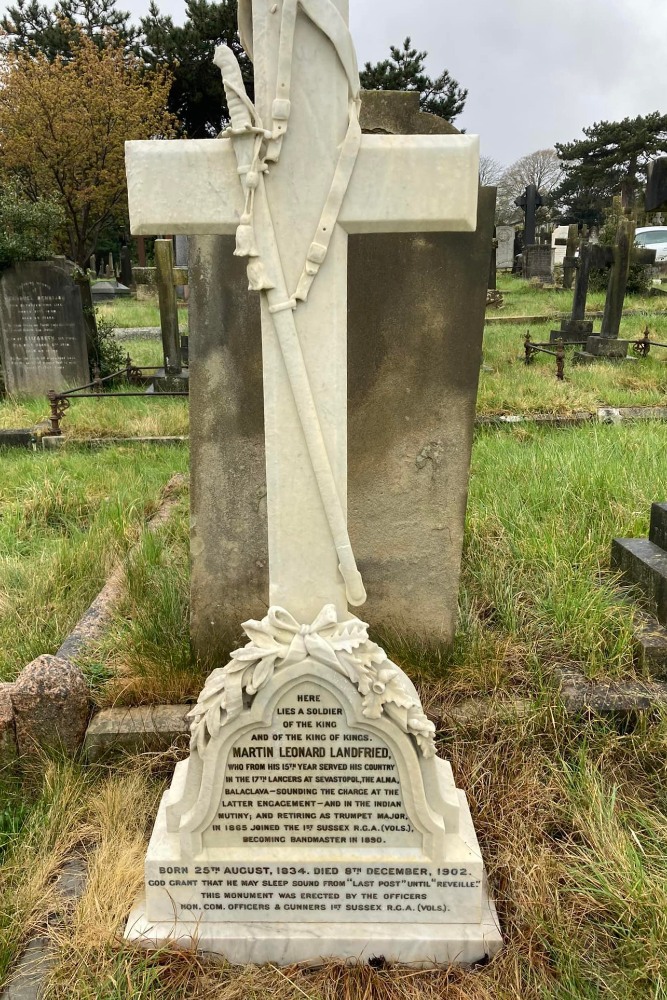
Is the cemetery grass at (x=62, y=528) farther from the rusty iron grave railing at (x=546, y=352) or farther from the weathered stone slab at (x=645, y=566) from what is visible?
the rusty iron grave railing at (x=546, y=352)

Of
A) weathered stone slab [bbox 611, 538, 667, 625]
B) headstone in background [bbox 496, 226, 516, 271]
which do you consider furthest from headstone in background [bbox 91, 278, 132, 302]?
weathered stone slab [bbox 611, 538, 667, 625]

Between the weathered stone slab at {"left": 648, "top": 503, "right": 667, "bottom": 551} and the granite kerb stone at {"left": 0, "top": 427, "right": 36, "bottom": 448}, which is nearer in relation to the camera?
the weathered stone slab at {"left": 648, "top": 503, "right": 667, "bottom": 551}

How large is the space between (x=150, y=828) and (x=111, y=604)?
1197 millimetres

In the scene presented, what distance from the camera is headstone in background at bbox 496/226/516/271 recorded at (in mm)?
28719

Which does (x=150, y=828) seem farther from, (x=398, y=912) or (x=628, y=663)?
(x=628, y=663)

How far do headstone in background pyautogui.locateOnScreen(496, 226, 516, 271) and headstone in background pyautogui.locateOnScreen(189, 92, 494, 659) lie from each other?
27813 millimetres

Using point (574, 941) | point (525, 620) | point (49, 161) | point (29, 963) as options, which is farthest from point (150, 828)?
point (49, 161)

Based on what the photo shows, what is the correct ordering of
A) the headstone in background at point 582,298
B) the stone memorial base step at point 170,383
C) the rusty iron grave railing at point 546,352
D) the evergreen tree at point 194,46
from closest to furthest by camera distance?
the rusty iron grave railing at point 546,352
the stone memorial base step at point 170,383
the headstone in background at point 582,298
the evergreen tree at point 194,46

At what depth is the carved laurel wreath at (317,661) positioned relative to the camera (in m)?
1.92

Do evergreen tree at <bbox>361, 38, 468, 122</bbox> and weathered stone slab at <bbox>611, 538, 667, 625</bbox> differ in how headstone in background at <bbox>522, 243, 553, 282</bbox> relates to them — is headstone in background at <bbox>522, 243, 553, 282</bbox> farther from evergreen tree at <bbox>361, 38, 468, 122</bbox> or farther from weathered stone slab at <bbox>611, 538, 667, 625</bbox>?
weathered stone slab at <bbox>611, 538, 667, 625</bbox>

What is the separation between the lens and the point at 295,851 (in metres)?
2.07

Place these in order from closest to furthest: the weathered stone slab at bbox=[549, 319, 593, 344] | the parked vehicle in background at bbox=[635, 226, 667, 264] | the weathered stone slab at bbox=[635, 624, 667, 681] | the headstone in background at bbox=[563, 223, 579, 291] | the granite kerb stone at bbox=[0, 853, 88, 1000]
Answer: the granite kerb stone at bbox=[0, 853, 88, 1000] → the weathered stone slab at bbox=[635, 624, 667, 681] → the weathered stone slab at bbox=[549, 319, 593, 344] → the headstone in background at bbox=[563, 223, 579, 291] → the parked vehicle in background at bbox=[635, 226, 667, 264]

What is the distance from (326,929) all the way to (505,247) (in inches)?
1193

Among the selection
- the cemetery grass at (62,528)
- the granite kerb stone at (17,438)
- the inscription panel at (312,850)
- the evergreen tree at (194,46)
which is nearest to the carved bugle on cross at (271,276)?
the inscription panel at (312,850)
